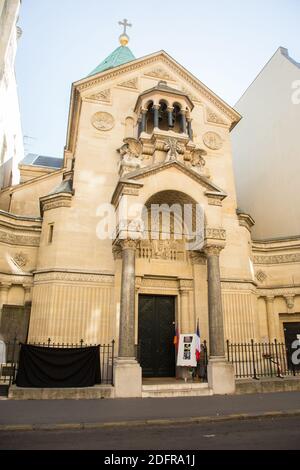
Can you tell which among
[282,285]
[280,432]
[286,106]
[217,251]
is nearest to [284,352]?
[282,285]

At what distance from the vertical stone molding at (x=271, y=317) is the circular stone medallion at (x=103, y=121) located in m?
14.0

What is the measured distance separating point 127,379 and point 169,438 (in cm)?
582

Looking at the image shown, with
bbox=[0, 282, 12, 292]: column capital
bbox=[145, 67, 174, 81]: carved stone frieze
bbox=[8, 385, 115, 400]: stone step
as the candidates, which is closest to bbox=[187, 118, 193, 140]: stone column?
bbox=[145, 67, 174, 81]: carved stone frieze

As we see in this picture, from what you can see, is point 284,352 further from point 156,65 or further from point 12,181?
point 12,181

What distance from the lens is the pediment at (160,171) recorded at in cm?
1506

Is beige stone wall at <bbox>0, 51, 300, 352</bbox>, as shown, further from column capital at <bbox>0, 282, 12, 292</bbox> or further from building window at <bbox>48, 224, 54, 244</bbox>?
column capital at <bbox>0, 282, 12, 292</bbox>

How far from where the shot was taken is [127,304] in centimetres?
1327

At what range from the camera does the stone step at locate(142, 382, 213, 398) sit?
12.3 metres

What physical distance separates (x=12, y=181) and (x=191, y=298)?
21.1 metres

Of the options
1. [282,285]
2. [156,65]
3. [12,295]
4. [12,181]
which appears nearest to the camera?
[12,295]

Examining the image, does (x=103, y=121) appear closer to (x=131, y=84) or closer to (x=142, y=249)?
(x=131, y=84)

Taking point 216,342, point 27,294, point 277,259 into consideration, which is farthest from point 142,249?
point 277,259

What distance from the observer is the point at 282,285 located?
63.0 ft

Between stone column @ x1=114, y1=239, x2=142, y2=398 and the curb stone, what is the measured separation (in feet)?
14.1
